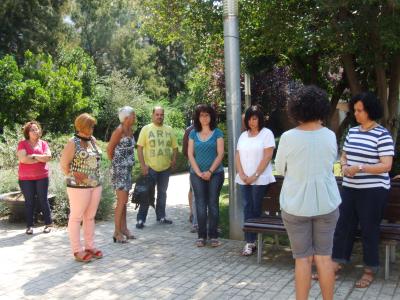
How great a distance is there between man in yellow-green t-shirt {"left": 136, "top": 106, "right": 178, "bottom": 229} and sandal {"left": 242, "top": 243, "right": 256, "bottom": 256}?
2.04 m

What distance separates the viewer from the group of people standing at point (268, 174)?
11.9 ft

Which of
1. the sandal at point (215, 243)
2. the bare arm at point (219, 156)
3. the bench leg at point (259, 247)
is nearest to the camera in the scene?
the bench leg at point (259, 247)

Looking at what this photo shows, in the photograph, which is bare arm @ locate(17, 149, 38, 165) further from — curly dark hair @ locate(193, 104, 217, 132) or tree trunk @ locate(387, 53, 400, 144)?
tree trunk @ locate(387, 53, 400, 144)

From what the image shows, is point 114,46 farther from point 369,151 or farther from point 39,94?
point 369,151

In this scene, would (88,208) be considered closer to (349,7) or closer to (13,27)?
(349,7)

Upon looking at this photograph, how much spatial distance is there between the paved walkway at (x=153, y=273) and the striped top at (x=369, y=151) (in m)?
0.98

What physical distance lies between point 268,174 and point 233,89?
1.25 metres

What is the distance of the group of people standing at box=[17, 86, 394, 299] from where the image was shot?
3.63m

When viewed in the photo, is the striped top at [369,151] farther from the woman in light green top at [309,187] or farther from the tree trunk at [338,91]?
the tree trunk at [338,91]

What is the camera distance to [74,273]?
517 cm

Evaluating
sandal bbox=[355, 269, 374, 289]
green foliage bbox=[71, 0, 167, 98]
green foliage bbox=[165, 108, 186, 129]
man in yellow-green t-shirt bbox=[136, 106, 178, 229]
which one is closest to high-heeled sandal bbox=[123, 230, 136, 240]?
man in yellow-green t-shirt bbox=[136, 106, 178, 229]

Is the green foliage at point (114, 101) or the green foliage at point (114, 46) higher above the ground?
the green foliage at point (114, 46)

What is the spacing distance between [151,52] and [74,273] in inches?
1504

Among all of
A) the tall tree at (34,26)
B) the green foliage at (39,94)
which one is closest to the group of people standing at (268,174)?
the green foliage at (39,94)
